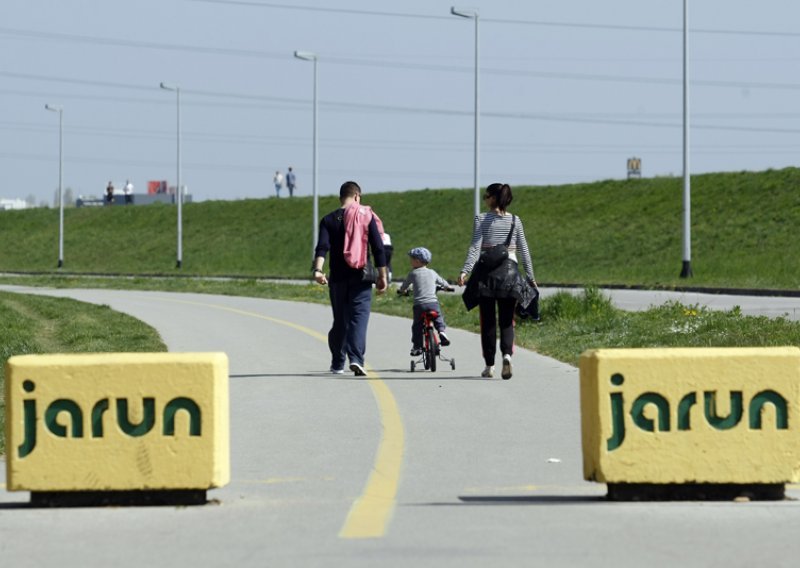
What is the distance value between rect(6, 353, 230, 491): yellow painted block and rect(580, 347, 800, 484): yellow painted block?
74.0 inches

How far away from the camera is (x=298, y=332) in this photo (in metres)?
22.5

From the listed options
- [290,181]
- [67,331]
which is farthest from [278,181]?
[67,331]

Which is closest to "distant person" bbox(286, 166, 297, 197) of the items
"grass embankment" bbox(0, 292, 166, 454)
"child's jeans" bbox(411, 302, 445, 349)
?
"grass embankment" bbox(0, 292, 166, 454)

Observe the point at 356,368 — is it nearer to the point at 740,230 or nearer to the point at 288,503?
the point at 288,503

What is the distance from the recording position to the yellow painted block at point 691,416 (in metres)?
7.95

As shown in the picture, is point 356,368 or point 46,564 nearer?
point 46,564

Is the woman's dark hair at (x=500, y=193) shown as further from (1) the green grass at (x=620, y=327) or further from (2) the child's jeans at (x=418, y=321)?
(1) the green grass at (x=620, y=327)

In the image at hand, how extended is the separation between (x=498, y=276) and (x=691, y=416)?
6279mm

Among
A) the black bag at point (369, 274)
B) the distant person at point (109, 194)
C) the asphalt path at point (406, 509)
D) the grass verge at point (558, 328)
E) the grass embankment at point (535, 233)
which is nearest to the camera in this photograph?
the asphalt path at point (406, 509)

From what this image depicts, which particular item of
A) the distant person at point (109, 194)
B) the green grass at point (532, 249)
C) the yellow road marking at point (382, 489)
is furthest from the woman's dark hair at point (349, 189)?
the distant person at point (109, 194)

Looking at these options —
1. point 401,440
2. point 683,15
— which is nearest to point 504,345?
point 401,440

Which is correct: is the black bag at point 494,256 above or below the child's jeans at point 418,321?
above

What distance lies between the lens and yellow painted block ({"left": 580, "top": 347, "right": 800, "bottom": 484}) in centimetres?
795

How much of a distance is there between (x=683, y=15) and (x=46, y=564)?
36734mm
